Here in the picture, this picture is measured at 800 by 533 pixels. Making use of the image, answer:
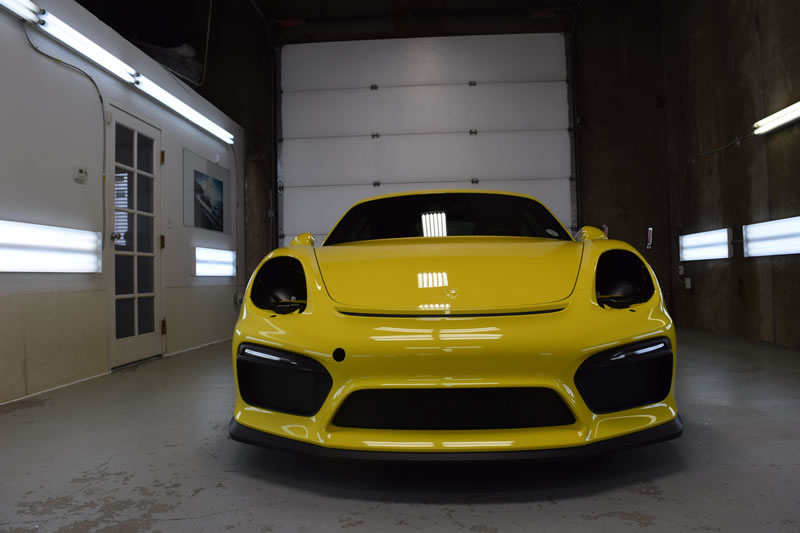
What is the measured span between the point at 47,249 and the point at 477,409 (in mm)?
2996

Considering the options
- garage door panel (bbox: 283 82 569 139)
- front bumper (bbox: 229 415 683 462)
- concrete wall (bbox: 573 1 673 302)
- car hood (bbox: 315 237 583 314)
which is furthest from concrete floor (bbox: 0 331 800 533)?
garage door panel (bbox: 283 82 569 139)

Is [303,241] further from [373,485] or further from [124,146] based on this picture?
[124,146]

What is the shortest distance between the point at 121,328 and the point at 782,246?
5.41 meters

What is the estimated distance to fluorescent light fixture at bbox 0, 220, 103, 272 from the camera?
2.81 m

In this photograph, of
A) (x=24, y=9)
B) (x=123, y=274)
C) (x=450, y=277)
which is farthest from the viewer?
(x=123, y=274)

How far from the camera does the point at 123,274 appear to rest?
13.2 feet

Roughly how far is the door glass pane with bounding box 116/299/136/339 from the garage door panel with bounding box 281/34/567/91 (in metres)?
3.87

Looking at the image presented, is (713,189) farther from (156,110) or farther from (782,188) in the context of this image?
(156,110)

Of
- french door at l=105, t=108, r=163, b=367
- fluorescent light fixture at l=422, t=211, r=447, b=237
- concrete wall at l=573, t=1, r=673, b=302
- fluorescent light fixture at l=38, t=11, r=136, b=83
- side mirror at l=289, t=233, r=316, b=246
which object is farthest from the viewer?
concrete wall at l=573, t=1, r=673, b=302

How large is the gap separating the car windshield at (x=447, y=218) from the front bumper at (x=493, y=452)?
1.13 meters

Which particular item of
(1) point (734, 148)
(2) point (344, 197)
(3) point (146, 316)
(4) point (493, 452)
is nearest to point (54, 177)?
(3) point (146, 316)

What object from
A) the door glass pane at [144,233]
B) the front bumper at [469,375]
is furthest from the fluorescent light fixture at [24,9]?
the front bumper at [469,375]

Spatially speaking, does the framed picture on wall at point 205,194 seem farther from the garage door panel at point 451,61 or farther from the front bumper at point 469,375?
the front bumper at point 469,375

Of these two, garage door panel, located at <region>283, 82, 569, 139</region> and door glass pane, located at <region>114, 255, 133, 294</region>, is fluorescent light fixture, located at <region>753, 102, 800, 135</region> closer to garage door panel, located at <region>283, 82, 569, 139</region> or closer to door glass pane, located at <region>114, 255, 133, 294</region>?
garage door panel, located at <region>283, 82, 569, 139</region>
